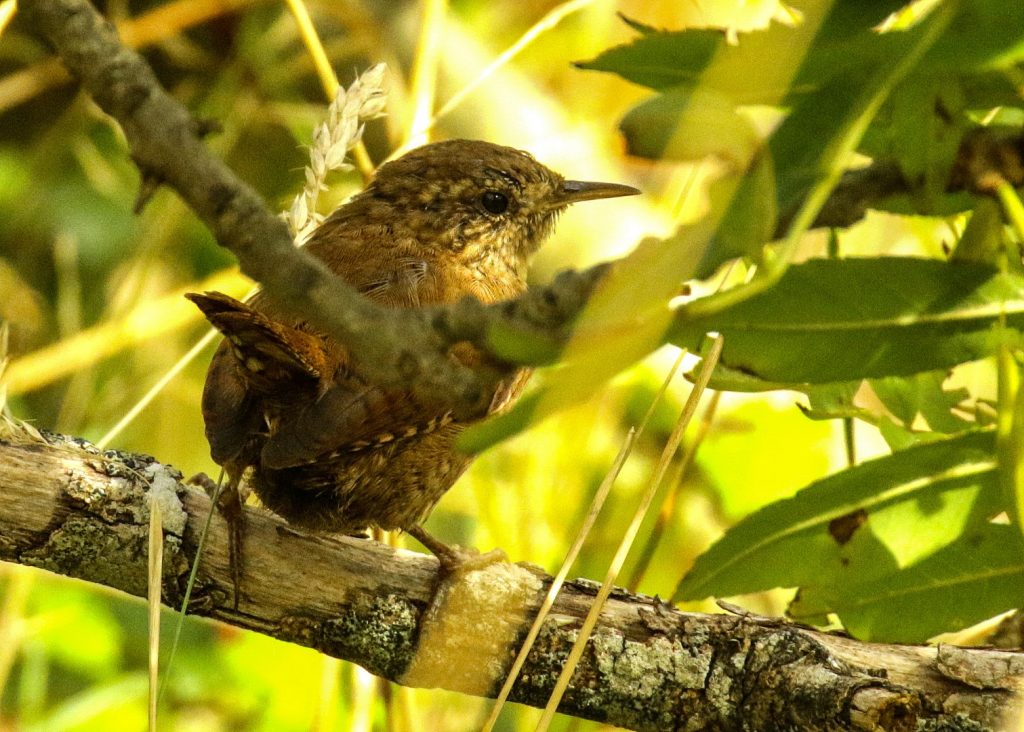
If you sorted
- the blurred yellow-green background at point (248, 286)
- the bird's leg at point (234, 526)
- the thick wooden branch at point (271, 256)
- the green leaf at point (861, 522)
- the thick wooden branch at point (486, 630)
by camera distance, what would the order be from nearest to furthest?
the thick wooden branch at point (271, 256)
the green leaf at point (861, 522)
the thick wooden branch at point (486, 630)
the bird's leg at point (234, 526)
the blurred yellow-green background at point (248, 286)

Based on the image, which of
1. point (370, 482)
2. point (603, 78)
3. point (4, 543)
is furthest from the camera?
point (603, 78)

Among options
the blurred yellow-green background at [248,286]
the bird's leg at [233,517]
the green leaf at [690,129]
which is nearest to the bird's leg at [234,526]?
the bird's leg at [233,517]

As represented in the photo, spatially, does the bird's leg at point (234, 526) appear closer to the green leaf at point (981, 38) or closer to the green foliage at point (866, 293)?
the green foliage at point (866, 293)

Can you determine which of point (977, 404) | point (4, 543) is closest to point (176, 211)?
point (4, 543)

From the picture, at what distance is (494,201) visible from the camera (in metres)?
3.30

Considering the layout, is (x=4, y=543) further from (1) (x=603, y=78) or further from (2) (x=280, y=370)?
(1) (x=603, y=78)

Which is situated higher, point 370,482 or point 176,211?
point 176,211

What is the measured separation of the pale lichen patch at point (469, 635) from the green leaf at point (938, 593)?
547 mm

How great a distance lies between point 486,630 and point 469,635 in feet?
0.18

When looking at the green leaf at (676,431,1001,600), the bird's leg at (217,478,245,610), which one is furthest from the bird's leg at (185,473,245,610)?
the green leaf at (676,431,1001,600)

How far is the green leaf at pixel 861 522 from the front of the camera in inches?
73.9

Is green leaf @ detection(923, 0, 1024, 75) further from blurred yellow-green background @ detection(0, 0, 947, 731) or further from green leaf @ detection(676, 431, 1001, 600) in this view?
blurred yellow-green background @ detection(0, 0, 947, 731)

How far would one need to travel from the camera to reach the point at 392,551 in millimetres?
2436

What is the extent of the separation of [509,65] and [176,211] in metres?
1.34
